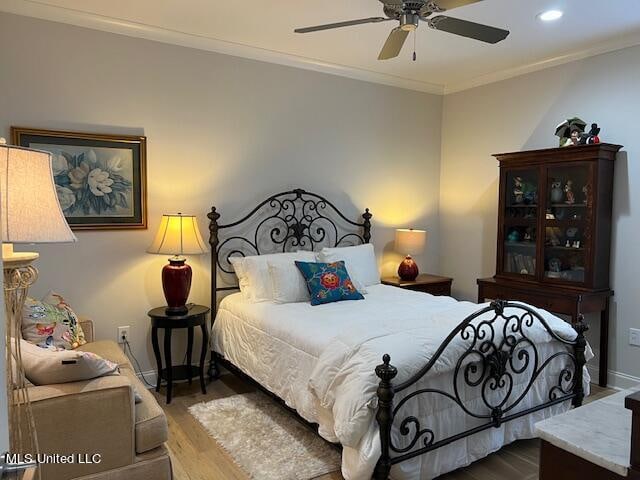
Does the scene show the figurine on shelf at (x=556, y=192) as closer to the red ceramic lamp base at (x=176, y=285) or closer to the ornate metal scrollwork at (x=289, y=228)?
the ornate metal scrollwork at (x=289, y=228)

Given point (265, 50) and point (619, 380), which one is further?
point (265, 50)

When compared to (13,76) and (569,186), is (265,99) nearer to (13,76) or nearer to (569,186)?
(13,76)

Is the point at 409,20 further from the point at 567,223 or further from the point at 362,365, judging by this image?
the point at 567,223

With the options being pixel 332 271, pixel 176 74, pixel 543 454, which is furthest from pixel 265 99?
pixel 543 454

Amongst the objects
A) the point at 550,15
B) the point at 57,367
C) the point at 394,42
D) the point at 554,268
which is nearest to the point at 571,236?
the point at 554,268

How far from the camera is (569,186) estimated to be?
3814 millimetres

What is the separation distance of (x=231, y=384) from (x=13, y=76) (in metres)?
2.67

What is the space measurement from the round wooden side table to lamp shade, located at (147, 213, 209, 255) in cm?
45

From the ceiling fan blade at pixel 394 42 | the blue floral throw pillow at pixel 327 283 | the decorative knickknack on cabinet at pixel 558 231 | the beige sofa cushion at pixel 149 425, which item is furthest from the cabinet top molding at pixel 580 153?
the beige sofa cushion at pixel 149 425

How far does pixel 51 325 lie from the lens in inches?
103

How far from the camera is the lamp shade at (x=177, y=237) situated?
11.1ft

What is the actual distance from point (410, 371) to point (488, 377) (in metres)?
0.57

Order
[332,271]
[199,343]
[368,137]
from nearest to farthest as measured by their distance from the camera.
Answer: [332,271] → [199,343] → [368,137]

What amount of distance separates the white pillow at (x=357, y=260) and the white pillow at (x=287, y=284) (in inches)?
14.8
